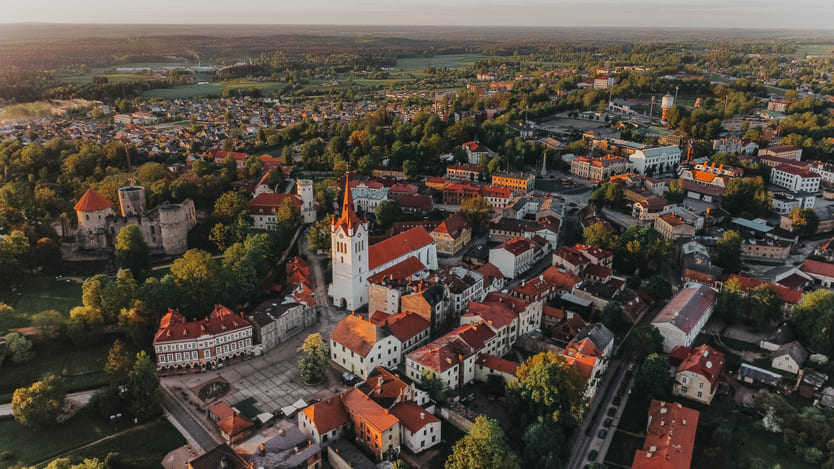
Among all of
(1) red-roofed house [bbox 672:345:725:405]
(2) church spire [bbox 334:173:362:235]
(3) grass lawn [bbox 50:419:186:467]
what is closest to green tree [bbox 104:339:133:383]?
(3) grass lawn [bbox 50:419:186:467]

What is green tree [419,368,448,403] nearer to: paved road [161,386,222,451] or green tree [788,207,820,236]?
paved road [161,386,222,451]

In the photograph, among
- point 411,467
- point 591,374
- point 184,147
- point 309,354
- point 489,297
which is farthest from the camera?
point 184,147

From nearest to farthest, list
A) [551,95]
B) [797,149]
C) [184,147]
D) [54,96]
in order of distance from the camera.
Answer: [797,149] < [184,147] < [54,96] < [551,95]

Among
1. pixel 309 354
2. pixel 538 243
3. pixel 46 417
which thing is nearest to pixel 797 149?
pixel 538 243

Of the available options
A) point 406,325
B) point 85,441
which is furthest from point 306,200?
point 85,441

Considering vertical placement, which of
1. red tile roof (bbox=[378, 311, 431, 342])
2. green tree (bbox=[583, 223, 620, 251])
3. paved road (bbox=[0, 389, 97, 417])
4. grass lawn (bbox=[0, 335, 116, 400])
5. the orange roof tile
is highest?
green tree (bbox=[583, 223, 620, 251])

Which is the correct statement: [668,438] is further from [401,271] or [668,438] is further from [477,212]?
[477,212]

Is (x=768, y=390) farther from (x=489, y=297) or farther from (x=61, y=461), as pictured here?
(x=61, y=461)
